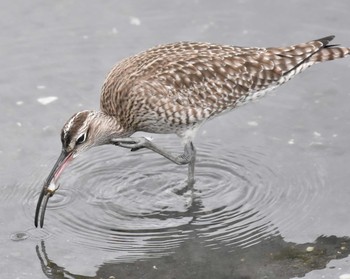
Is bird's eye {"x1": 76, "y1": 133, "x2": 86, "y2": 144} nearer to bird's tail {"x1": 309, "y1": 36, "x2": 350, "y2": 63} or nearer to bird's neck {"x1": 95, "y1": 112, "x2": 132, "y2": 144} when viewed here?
bird's neck {"x1": 95, "y1": 112, "x2": 132, "y2": 144}

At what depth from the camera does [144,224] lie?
11.0m

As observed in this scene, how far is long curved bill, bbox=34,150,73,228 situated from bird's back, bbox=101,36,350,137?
97 centimetres

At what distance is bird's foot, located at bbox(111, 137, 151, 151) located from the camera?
11.6 m

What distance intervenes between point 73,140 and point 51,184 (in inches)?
20.7

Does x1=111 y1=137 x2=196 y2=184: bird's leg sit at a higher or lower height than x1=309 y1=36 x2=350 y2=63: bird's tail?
lower

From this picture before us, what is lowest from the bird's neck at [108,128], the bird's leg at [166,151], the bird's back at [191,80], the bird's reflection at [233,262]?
the bird's reflection at [233,262]

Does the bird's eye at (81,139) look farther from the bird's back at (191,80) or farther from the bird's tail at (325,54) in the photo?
the bird's tail at (325,54)

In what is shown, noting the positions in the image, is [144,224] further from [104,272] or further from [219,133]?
[219,133]

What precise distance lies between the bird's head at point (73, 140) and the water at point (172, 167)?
1.31 feet

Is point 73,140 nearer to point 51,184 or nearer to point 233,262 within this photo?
point 51,184

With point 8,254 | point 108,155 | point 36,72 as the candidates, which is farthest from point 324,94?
point 8,254

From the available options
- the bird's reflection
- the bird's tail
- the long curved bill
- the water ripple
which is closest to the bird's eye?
the long curved bill

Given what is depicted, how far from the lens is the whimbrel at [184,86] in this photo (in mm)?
11328

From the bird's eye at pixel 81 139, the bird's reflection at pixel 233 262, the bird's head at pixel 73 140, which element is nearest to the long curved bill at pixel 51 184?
the bird's head at pixel 73 140
